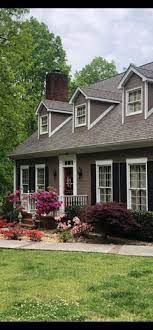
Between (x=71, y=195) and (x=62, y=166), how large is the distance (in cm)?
152

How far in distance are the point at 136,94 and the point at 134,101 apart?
11.3 inches

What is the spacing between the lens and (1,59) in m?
14.6

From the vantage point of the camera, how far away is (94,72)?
36188mm

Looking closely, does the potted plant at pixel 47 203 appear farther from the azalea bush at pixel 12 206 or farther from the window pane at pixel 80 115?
the window pane at pixel 80 115

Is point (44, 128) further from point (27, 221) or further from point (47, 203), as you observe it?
point (47, 203)

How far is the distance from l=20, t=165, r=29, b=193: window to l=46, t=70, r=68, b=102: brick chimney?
14.0ft

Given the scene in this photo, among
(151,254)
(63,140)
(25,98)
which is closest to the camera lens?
(151,254)

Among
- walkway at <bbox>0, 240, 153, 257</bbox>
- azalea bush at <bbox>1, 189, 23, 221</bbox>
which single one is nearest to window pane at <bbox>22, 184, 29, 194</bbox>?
azalea bush at <bbox>1, 189, 23, 221</bbox>

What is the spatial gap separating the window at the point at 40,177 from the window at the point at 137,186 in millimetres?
6181

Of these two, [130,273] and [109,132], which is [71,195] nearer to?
[109,132]

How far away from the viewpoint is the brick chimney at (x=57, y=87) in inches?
844

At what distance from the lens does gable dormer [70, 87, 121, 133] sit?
54.5ft

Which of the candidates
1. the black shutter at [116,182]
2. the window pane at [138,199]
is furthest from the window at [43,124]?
the window pane at [138,199]
